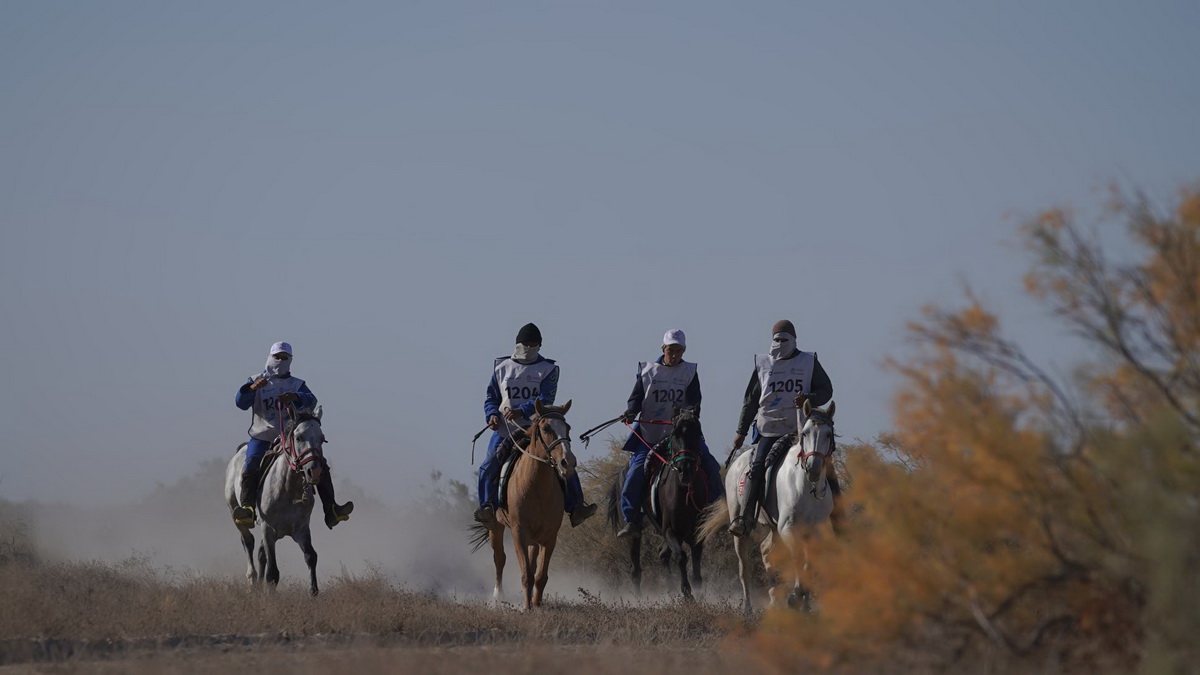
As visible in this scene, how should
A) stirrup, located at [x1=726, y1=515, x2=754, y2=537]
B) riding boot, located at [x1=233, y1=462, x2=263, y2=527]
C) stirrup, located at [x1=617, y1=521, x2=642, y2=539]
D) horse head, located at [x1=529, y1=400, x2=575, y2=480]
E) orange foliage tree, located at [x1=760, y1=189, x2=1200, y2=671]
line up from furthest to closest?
stirrup, located at [x1=617, y1=521, x2=642, y2=539], riding boot, located at [x1=233, y1=462, x2=263, y2=527], stirrup, located at [x1=726, y1=515, x2=754, y2=537], horse head, located at [x1=529, y1=400, x2=575, y2=480], orange foliage tree, located at [x1=760, y1=189, x2=1200, y2=671]

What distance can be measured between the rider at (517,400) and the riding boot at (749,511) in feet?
5.67

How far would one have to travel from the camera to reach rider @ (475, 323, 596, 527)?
17078 mm

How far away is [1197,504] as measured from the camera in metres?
8.29

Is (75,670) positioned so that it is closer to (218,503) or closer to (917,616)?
(917,616)

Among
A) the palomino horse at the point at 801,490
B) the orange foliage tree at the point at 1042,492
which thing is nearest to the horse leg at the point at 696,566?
the palomino horse at the point at 801,490

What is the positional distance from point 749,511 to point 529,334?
3.46 metres

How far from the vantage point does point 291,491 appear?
17344 mm

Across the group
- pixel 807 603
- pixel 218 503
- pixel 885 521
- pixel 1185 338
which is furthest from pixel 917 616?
pixel 218 503

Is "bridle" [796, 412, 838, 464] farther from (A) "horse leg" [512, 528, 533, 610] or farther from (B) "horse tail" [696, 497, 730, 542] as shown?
(A) "horse leg" [512, 528, 533, 610]

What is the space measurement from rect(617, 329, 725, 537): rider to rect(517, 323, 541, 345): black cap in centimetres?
186

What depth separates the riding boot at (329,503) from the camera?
57.2 ft

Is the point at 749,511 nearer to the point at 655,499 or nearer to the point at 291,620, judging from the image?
the point at 655,499

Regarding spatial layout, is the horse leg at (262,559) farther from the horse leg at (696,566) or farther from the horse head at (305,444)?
the horse leg at (696,566)

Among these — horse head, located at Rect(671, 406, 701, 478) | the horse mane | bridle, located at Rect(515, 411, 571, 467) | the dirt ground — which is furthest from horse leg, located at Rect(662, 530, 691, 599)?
the dirt ground
